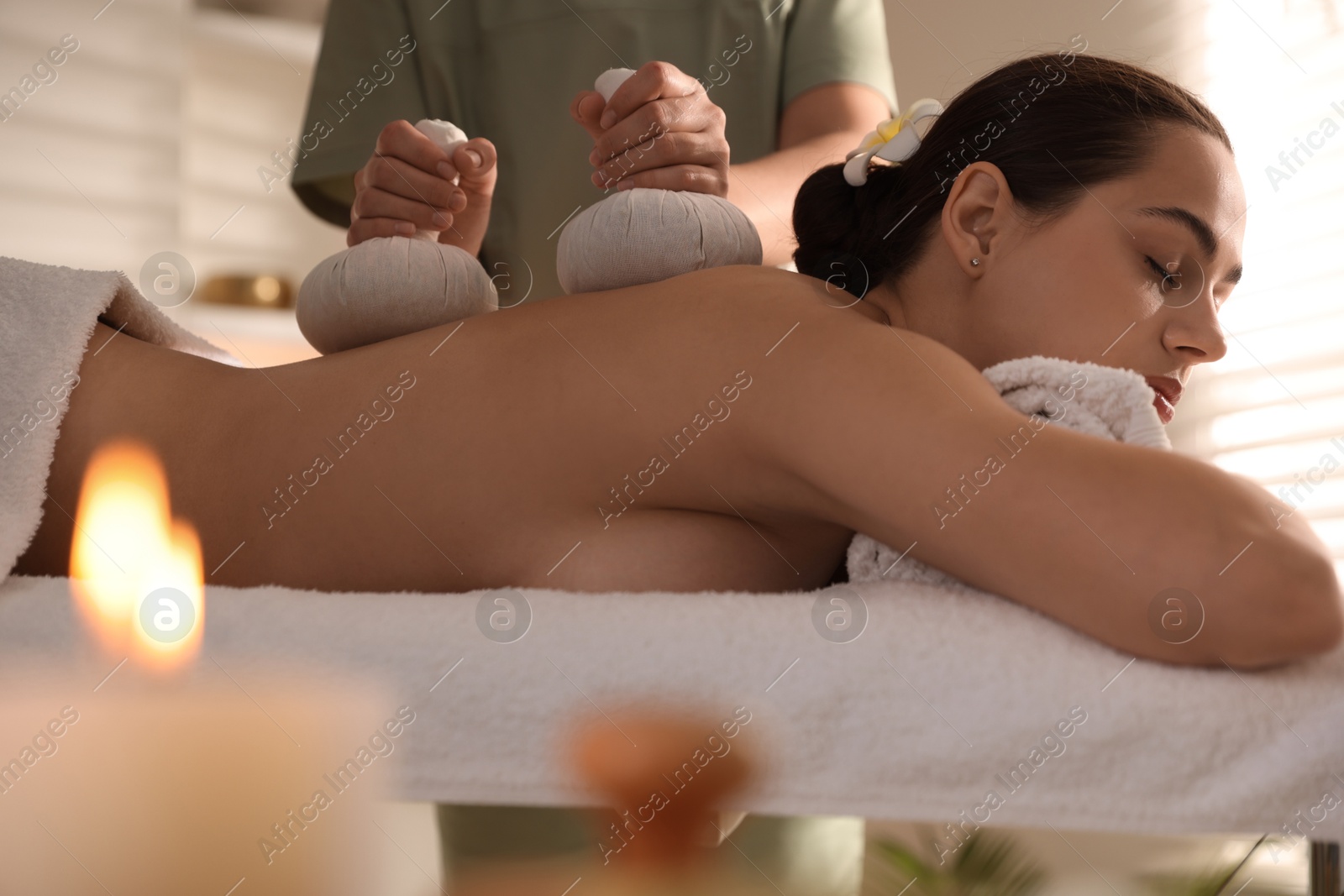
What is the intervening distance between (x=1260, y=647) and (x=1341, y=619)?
0.18 feet

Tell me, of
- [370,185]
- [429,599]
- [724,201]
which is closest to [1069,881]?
[429,599]

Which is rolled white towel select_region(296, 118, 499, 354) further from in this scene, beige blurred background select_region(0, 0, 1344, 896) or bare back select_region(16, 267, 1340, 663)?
beige blurred background select_region(0, 0, 1344, 896)

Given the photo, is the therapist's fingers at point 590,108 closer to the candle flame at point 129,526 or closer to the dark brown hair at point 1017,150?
the dark brown hair at point 1017,150

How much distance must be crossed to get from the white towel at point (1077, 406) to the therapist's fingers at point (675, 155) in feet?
1.23

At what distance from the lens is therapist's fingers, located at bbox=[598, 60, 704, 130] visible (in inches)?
37.2

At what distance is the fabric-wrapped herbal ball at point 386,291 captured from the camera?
36.3 inches

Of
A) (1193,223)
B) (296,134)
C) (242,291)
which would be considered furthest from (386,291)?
(296,134)

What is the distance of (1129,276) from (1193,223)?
0.08 m

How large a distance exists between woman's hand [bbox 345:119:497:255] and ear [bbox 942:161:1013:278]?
1.51 ft

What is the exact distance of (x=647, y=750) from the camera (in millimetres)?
557

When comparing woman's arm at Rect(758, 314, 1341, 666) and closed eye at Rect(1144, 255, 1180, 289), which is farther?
closed eye at Rect(1144, 255, 1180, 289)

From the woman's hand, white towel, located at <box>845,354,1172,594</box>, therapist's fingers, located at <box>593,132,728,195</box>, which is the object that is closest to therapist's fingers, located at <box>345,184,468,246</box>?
the woman's hand

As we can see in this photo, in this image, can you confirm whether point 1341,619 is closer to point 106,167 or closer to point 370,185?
point 370,185

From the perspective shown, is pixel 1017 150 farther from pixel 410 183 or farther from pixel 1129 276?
pixel 410 183
